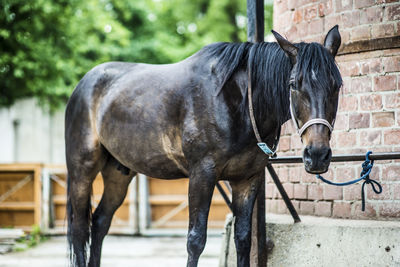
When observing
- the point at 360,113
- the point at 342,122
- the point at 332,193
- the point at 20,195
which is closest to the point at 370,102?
the point at 360,113

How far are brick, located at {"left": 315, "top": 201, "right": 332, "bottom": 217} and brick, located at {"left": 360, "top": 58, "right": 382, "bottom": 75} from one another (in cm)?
125

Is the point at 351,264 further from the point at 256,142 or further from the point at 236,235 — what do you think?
the point at 256,142

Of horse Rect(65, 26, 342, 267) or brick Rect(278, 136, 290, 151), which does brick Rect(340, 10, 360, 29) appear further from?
horse Rect(65, 26, 342, 267)

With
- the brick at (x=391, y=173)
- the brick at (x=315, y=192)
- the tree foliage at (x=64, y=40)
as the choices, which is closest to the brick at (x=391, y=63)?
the brick at (x=391, y=173)

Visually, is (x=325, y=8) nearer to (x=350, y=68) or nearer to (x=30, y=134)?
(x=350, y=68)

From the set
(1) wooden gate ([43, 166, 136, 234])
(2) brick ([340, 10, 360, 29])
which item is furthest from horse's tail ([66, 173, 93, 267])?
(1) wooden gate ([43, 166, 136, 234])

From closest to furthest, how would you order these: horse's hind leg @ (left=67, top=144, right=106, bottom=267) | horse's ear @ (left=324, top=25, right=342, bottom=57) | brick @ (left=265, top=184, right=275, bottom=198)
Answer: horse's ear @ (left=324, top=25, right=342, bottom=57) < horse's hind leg @ (left=67, top=144, right=106, bottom=267) < brick @ (left=265, top=184, right=275, bottom=198)

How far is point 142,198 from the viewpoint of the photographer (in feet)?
35.9

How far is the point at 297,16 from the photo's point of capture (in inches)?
204

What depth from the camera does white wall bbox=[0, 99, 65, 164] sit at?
2008 cm

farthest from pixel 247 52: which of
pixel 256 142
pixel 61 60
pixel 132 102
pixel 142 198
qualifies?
pixel 61 60

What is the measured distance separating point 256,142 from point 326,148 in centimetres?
61

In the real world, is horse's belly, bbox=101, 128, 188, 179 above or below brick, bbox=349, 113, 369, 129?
below

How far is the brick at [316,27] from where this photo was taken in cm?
494
